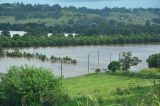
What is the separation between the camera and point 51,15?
7825cm

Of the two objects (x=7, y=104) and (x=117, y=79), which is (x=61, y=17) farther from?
(x=7, y=104)

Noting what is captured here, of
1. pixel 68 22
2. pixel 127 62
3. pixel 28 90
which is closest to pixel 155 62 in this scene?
pixel 127 62

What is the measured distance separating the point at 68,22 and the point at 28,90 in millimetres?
58674

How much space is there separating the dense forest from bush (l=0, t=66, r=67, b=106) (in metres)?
38.2

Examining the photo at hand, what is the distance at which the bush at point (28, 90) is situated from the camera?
1085cm

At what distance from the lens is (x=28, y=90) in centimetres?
1095

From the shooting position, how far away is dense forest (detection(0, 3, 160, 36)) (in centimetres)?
5303

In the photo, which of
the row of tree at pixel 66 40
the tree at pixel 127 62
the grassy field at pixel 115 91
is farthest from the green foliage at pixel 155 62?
the row of tree at pixel 66 40

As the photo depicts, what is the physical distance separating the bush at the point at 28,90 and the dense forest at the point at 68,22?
125ft

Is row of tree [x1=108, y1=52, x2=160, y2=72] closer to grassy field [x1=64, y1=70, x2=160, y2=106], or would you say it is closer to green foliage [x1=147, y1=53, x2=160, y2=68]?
green foliage [x1=147, y1=53, x2=160, y2=68]

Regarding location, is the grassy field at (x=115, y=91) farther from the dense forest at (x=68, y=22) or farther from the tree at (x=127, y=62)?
the dense forest at (x=68, y=22)

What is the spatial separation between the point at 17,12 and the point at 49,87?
68742 mm

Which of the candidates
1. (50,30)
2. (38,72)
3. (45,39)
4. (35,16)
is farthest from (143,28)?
(38,72)

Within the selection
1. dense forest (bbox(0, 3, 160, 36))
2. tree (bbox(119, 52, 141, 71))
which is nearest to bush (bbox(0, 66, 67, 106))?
tree (bbox(119, 52, 141, 71))
